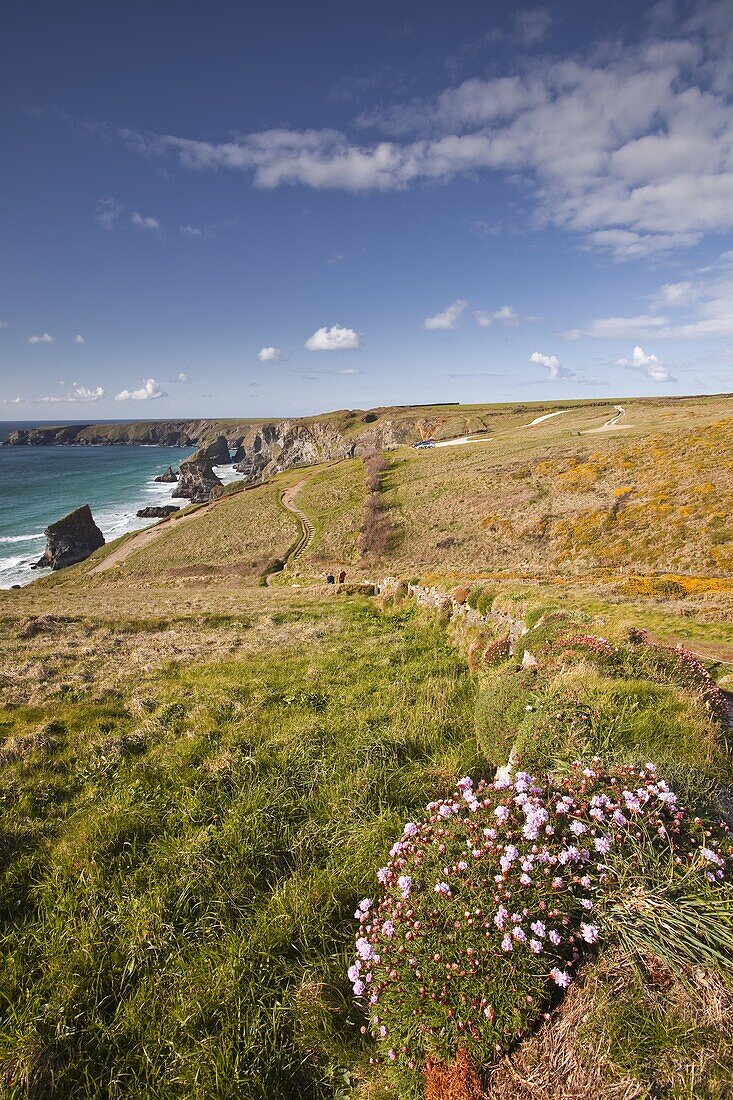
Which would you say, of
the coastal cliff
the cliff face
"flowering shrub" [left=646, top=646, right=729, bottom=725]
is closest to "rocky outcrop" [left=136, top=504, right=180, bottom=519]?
the coastal cliff

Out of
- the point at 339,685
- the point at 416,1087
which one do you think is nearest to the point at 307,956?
the point at 416,1087

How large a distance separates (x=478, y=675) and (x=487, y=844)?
216 inches

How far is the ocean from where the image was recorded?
3100 inches

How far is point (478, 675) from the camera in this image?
924 cm

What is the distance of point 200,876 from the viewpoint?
4793 mm

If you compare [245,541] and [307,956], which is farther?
[245,541]

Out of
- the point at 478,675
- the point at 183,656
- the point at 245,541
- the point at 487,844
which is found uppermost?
the point at 487,844

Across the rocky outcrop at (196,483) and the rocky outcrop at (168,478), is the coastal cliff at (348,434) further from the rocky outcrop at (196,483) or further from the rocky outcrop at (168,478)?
the rocky outcrop at (168,478)

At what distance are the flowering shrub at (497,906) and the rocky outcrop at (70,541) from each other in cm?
7875

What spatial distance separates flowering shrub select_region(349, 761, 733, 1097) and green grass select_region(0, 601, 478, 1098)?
68 cm

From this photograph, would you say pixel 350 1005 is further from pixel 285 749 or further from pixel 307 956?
pixel 285 749

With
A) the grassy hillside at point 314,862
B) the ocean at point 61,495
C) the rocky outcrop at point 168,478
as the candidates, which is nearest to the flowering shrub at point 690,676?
the grassy hillside at point 314,862

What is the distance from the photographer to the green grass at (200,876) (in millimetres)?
3535

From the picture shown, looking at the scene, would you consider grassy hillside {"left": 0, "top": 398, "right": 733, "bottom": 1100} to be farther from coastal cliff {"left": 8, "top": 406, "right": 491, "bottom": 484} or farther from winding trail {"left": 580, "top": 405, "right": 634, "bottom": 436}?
coastal cliff {"left": 8, "top": 406, "right": 491, "bottom": 484}
